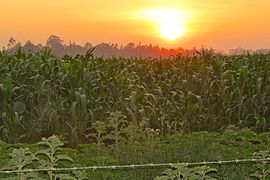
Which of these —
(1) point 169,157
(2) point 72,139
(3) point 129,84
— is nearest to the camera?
(1) point 169,157

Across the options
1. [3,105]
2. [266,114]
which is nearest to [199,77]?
[266,114]

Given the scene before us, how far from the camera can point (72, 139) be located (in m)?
8.88

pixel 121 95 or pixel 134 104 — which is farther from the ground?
pixel 121 95

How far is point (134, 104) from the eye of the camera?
955 cm

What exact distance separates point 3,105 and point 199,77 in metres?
4.00

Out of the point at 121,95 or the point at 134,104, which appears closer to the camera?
the point at 134,104

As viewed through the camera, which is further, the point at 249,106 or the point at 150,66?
the point at 150,66

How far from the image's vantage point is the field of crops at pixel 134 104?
7.76 meters

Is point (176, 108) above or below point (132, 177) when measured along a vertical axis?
above

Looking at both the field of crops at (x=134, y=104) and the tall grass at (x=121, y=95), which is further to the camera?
the tall grass at (x=121, y=95)

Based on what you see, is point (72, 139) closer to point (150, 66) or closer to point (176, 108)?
point (176, 108)

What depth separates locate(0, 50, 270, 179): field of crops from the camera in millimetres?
7762

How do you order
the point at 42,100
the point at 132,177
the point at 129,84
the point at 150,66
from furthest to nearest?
the point at 150,66 < the point at 129,84 < the point at 42,100 < the point at 132,177

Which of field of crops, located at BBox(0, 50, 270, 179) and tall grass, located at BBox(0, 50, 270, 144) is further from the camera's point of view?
tall grass, located at BBox(0, 50, 270, 144)
